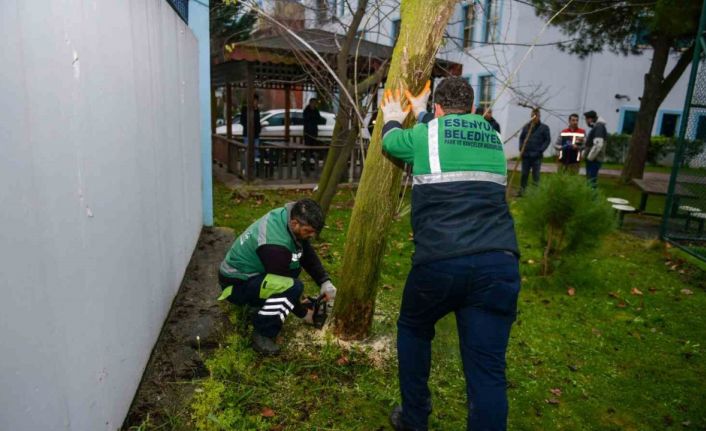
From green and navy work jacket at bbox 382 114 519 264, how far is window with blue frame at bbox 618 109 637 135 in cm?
2199

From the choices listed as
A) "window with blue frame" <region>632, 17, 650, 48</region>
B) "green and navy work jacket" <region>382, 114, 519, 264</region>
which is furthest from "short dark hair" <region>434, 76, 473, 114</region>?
"window with blue frame" <region>632, 17, 650, 48</region>

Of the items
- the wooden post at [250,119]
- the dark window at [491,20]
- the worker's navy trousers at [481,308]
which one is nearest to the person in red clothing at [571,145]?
the dark window at [491,20]

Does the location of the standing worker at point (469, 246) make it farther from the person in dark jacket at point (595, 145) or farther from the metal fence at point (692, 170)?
the person in dark jacket at point (595, 145)

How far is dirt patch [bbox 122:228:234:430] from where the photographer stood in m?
2.96

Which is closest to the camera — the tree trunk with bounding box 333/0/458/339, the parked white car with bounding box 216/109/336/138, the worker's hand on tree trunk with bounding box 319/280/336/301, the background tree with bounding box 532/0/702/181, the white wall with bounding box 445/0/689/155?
the tree trunk with bounding box 333/0/458/339

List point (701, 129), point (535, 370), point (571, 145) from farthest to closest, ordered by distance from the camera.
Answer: point (571, 145) < point (701, 129) < point (535, 370)

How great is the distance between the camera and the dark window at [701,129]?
7.27 metres

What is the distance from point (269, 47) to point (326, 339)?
26.3ft

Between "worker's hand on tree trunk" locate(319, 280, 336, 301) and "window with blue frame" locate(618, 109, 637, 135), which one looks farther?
"window with blue frame" locate(618, 109, 637, 135)

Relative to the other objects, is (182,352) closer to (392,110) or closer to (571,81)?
(392,110)

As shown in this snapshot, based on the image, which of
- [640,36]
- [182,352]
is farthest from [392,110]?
[640,36]

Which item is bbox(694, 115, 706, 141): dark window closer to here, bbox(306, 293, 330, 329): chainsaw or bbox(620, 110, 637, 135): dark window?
bbox(306, 293, 330, 329): chainsaw

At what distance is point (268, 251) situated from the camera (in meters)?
3.49

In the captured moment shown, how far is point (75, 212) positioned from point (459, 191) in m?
1.67
